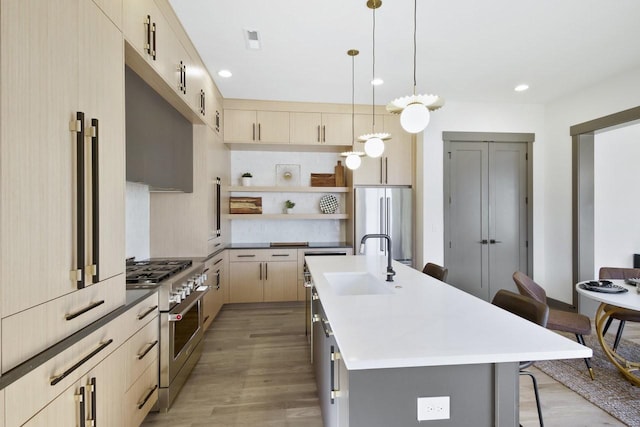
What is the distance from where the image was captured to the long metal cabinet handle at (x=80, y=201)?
1273mm

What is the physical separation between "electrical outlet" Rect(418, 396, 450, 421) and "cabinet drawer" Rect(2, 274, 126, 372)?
1.33 m

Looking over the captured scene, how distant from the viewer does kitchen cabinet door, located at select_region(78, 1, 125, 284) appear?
1380 mm

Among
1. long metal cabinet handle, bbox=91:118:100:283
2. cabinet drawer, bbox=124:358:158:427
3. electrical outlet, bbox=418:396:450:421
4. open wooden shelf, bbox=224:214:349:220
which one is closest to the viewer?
electrical outlet, bbox=418:396:450:421

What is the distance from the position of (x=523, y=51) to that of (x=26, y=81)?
3737mm

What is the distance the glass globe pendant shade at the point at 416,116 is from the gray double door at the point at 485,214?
2.99 meters

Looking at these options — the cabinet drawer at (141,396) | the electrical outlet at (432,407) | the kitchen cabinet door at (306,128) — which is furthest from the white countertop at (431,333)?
the kitchen cabinet door at (306,128)

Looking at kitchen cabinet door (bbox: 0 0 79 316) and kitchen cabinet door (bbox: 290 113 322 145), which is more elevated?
kitchen cabinet door (bbox: 290 113 322 145)

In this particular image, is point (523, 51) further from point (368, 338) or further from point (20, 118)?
point (20, 118)

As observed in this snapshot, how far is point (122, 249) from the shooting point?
1697mm

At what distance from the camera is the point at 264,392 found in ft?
7.66

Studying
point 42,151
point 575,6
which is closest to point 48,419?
point 42,151

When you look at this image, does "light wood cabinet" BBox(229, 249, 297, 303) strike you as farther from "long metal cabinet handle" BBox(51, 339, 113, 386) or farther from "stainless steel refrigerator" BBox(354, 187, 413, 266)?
"long metal cabinet handle" BBox(51, 339, 113, 386)

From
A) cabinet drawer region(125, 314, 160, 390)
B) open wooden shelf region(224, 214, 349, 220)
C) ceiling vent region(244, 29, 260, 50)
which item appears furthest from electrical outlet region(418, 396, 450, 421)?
open wooden shelf region(224, 214, 349, 220)

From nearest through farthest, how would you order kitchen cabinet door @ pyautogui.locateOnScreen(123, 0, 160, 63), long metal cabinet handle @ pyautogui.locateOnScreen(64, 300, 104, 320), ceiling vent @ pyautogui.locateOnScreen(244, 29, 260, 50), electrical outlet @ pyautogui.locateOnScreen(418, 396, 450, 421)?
electrical outlet @ pyautogui.locateOnScreen(418, 396, 450, 421), long metal cabinet handle @ pyautogui.locateOnScreen(64, 300, 104, 320), kitchen cabinet door @ pyautogui.locateOnScreen(123, 0, 160, 63), ceiling vent @ pyautogui.locateOnScreen(244, 29, 260, 50)
